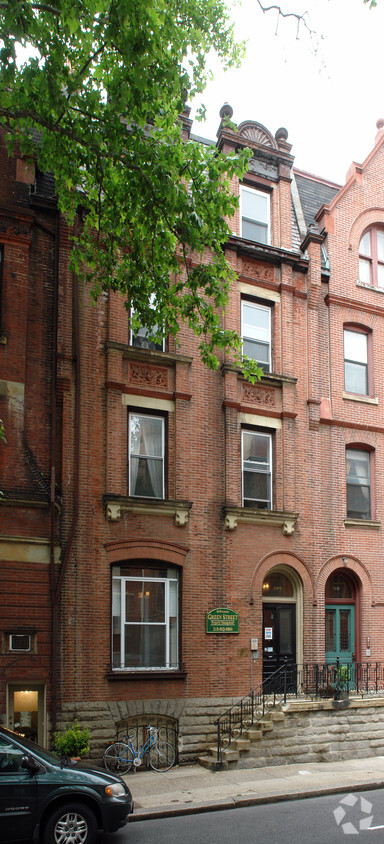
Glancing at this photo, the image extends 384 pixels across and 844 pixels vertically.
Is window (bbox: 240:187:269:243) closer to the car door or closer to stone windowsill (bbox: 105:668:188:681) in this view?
stone windowsill (bbox: 105:668:188:681)

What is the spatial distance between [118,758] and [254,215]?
42.5ft

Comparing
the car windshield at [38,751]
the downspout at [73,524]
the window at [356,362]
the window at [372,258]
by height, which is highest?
the window at [372,258]

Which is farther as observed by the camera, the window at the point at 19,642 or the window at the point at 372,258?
the window at the point at 372,258

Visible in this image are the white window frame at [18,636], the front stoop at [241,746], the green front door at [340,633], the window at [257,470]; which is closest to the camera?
the white window frame at [18,636]

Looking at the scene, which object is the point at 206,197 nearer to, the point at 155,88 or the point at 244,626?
the point at 155,88

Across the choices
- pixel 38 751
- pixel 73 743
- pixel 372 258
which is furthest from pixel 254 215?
pixel 38 751

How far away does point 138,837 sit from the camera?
385 inches

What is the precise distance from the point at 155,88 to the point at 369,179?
1140 cm

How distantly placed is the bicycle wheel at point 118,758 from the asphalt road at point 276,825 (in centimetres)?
302

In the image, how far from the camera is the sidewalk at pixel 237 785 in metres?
11.3

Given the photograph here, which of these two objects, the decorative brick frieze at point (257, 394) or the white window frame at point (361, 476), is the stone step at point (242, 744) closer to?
the white window frame at point (361, 476)

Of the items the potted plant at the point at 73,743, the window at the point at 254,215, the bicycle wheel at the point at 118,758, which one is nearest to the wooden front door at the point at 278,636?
the bicycle wheel at the point at 118,758

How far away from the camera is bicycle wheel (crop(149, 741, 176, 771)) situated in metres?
14.3

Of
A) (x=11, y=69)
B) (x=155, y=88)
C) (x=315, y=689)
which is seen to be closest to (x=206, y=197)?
(x=155, y=88)
